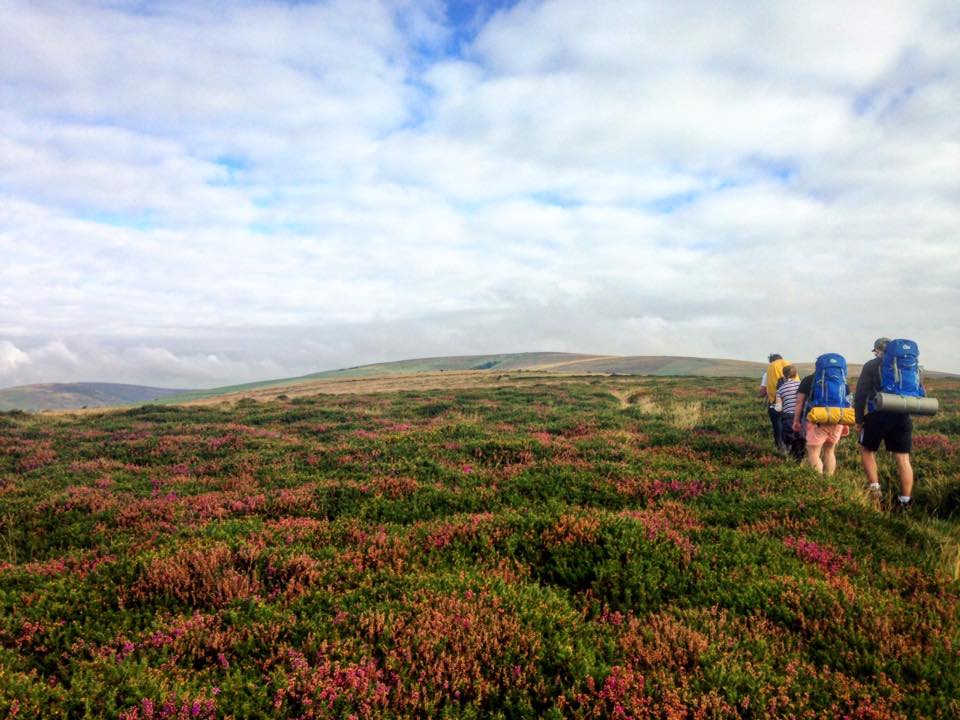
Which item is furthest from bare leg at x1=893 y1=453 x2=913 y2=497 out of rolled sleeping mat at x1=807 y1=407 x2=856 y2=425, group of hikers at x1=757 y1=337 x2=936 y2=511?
rolled sleeping mat at x1=807 y1=407 x2=856 y2=425

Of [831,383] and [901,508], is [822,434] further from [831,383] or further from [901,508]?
[901,508]

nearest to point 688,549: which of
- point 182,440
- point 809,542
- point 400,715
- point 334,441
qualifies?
point 809,542

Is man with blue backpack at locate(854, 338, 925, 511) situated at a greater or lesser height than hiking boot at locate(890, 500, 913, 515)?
greater

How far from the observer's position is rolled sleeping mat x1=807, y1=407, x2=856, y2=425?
10305 millimetres

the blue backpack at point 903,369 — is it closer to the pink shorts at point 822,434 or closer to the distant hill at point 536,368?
the pink shorts at point 822,434

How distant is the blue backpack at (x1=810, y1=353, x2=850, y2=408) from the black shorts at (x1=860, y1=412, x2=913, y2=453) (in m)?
0.66

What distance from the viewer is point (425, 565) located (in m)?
6.37

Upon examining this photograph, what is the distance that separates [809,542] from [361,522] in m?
6.29

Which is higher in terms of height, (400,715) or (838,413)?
(838,413)

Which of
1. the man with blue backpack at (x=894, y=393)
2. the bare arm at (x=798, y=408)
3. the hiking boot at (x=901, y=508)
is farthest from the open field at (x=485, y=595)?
the bare arm at (x=798, y=408)

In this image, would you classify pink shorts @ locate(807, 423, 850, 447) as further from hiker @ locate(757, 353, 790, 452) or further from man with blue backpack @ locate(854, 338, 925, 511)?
hiker @ locate(757, 353, 790, 452)

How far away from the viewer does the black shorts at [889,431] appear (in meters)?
9.48

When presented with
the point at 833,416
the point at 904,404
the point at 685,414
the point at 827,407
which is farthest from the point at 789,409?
the point at 685,414

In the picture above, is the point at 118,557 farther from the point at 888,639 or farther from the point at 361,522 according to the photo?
the point at 888,639
